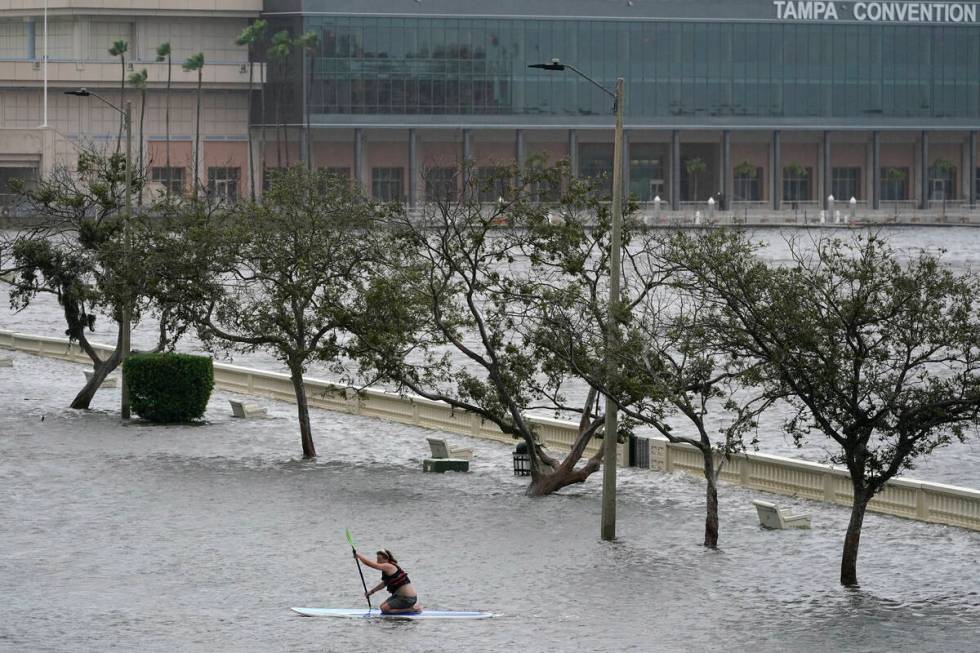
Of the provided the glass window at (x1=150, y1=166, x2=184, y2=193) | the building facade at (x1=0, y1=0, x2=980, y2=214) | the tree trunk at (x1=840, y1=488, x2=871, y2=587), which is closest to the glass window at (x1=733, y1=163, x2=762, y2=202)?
the building facade at (x1=0, y1=0, x2=980, y2=214)

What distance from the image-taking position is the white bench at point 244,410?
4962cm

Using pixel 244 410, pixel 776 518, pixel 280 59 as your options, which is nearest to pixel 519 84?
pixel 280 59

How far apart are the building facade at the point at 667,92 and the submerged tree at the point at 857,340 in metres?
116

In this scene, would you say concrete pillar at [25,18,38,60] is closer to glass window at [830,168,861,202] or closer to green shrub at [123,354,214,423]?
glass window at [830,168,861,202]

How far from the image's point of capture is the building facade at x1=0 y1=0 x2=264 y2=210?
147125mm

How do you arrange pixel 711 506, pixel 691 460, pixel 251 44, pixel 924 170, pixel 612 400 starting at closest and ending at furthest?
pixel 711 506
pixel 612 400
pixel 691 460
pixel 251 44
pixel 924 170

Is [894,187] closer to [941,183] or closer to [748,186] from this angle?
[941,183]

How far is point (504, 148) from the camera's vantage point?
154m

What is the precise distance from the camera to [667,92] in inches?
5979

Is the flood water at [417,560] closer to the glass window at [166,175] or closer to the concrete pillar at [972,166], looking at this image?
the glass window at [166,175]

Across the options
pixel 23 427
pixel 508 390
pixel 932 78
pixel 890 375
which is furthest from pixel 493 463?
pixel 932 78

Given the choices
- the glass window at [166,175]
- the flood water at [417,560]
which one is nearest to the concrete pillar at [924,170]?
the glass window at [166,175]

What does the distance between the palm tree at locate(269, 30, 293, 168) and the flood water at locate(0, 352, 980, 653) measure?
101578 millimetres

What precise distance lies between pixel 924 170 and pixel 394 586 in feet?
466
